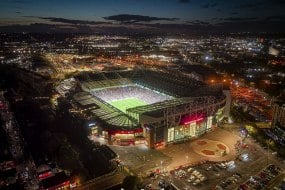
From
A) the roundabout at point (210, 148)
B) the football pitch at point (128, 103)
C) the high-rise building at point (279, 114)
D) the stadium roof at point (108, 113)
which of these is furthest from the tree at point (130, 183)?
the high-rise building at point (279, 114)

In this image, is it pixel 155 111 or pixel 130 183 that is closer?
pixel 130 183

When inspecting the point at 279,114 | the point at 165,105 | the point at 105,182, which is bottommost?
the point at 105,182

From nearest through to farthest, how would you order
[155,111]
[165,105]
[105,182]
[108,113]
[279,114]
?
[105,182] < [155,111] < [165,105] < [108,113] < [279,114]

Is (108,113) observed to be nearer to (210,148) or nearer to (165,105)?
(165,105)

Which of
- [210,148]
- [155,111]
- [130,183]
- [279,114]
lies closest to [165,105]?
[155,111]

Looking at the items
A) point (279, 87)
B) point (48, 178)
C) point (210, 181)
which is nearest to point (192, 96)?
point (210, 181)

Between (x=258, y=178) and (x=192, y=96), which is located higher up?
(x=192, y=96)

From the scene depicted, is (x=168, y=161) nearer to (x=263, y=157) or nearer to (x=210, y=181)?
(x=210, y=181)

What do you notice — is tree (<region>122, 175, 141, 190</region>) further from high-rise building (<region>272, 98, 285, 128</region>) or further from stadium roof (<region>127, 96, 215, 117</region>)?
high-rise building (<region>272, 98, 285, 128</region>)

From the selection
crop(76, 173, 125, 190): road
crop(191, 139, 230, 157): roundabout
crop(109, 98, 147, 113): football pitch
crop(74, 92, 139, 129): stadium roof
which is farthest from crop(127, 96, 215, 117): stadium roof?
crop(76, 173, 125, 190): road
